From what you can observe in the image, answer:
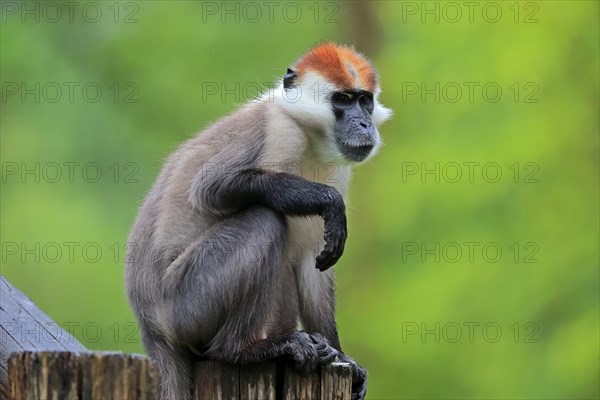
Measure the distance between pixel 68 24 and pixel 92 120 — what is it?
1717mm

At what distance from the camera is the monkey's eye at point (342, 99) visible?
6948 mm

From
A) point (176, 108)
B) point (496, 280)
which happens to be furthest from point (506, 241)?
point (176, 108)

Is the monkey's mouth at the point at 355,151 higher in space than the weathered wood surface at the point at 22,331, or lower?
higher

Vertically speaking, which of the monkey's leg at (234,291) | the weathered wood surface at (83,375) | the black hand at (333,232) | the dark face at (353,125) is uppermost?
the dark face at (353,125)

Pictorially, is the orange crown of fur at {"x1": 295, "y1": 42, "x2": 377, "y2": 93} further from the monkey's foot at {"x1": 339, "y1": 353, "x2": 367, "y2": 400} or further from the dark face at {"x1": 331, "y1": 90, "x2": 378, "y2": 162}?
the monkey's foot at {"x1": 339, "y1": 353, "x2": 367, "y2": 400}

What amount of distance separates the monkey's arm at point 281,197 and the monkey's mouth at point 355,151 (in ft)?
1.96

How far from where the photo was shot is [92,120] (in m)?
13.9

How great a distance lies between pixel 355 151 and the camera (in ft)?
22.5

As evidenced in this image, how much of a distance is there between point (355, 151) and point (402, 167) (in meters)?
6.78

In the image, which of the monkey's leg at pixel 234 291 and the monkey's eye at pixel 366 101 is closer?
the monkey's leg at pixel 234 291

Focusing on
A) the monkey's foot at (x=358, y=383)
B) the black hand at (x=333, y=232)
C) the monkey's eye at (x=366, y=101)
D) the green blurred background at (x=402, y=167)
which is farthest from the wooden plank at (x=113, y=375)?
the green blurred background at (x=402, y=167)

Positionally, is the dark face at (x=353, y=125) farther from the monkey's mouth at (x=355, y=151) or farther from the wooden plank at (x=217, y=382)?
the wooden plank at (x=217, y=382)

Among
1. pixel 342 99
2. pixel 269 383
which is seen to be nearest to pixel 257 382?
pixel 269 383

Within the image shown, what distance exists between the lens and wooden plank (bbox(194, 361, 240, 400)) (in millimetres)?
5402
